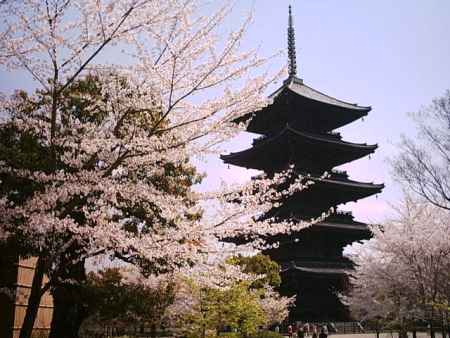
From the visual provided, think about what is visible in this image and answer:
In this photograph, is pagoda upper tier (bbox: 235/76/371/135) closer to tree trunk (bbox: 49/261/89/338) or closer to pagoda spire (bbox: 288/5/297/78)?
pagoda spire (bbox: 288/5/297/78)

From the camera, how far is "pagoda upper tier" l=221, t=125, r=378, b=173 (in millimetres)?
25013

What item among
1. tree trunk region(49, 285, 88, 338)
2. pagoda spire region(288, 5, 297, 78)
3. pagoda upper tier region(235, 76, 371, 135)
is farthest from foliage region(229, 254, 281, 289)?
pagoda spire region(288, 5, 297, 78)

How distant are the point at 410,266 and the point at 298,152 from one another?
12.1 m

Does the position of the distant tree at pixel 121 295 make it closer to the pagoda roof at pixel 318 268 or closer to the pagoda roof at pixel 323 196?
the pagoda roof at pixel 318 268

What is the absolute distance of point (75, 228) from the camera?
5.30m

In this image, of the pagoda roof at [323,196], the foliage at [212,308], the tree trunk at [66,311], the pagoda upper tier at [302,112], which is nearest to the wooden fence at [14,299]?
the tree trunk at [66,311]

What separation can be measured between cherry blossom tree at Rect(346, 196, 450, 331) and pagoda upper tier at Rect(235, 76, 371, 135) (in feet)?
33.7

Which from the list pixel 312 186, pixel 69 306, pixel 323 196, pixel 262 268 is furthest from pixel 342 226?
pixel 69 306

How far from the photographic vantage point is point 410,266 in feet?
47.8

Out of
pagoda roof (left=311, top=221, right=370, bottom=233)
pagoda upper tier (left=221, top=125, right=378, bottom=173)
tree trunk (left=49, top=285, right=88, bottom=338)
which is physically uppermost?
pagoda upper tier (left=221, top=125, right=378, bottom=173)

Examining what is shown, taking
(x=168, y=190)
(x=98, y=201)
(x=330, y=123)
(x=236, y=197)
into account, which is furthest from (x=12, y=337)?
(x=330, y=123)

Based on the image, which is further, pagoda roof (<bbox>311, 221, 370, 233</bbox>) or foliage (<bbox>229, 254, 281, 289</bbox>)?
pagoda roof (<bbox>311, 221, 370, 233</bbox>)

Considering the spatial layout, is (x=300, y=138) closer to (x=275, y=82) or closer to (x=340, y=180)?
(x=340, y=180)

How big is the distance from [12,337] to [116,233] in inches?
233
